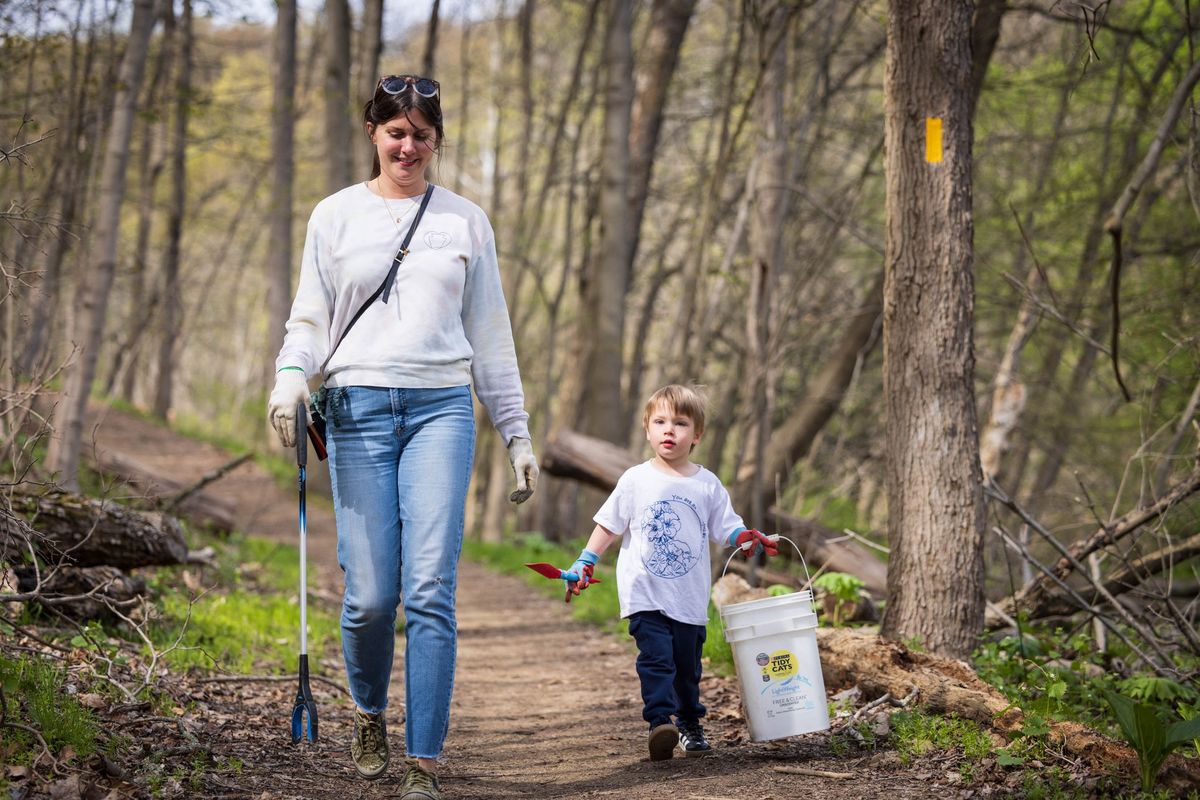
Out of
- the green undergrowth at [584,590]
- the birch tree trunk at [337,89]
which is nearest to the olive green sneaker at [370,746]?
the green undergrowth at [584,590]

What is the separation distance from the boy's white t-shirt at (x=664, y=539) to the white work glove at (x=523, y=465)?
467 millimetres

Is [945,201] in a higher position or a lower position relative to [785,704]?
higher

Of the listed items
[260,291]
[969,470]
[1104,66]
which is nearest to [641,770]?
[969,470]

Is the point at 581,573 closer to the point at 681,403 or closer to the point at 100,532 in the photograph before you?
the point at 681,403

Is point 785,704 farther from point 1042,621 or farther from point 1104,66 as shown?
point 1104,66

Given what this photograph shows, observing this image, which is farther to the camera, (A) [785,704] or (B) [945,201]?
(B) [945,201]

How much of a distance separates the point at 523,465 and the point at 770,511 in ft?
18.4

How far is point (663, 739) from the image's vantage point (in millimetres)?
4273

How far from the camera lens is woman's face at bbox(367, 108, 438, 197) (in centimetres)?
379

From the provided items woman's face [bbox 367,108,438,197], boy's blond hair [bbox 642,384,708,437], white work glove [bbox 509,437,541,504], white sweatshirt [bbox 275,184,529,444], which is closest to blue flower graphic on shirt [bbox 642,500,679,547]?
boy's blond hair [bbox 642,384,708,437]

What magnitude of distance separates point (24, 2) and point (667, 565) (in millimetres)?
6440

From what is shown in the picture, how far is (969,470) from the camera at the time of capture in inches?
206

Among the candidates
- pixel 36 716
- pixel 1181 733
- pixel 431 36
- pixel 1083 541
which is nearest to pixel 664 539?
pixel 1181 733

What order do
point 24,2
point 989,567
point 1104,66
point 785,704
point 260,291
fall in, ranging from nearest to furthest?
point 785,704, point 24,2, point 1104,66, point 989,567, point 260,291
